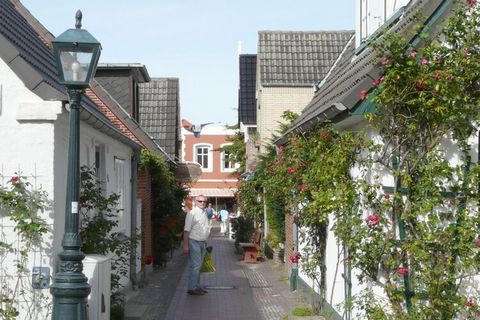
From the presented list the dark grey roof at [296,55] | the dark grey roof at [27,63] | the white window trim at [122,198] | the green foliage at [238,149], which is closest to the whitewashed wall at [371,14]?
the dark grey roof at [27,63]

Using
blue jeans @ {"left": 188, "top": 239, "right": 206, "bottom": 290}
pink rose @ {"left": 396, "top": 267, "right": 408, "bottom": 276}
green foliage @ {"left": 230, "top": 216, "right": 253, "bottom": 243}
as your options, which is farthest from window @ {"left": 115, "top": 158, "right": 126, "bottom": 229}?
green foliage @ {"left": 230, "top": 216, "right": 253, "bottom": 243}

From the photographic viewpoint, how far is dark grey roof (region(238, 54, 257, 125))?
35.9 meters

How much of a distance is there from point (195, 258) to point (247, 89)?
67.3 ft

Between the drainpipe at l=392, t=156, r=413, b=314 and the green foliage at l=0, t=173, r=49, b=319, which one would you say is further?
the green foliage at l=0, t=173, r=49, b=319

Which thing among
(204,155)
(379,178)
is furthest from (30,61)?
(204,155)

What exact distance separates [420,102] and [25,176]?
442cm

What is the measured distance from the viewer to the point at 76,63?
7.96 metres

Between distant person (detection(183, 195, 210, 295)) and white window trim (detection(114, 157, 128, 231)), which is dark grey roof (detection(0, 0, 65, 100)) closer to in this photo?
white window trim (detection(114, 157, 128, 231))

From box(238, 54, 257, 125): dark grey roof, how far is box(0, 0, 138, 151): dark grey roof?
867 inches

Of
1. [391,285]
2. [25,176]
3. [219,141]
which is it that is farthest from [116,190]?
[219,141]

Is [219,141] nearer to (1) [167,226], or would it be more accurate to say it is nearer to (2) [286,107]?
(2) [286,107]

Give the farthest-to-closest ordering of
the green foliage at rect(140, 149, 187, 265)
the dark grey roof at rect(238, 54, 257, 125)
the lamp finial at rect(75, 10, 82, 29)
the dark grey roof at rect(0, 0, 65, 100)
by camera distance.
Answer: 1. the dark grey roof at rect(238, 54, 257, 125)
2. the green foliage at rect(140, 149, 187, 265)
3. the dark grey roof at rect(0, 0, 65, 100)
4. the lamp finial at rect(75, 10, 82, 29)

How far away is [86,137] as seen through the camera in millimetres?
12203

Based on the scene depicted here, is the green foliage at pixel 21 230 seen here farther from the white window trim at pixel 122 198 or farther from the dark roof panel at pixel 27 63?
the white window trim at pixel 122 198
